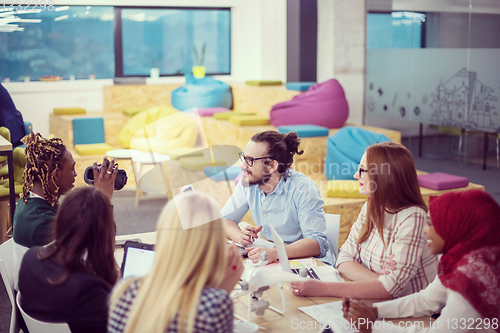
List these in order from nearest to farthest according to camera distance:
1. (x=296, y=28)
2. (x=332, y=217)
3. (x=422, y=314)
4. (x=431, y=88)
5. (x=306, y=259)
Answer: (x=422, y=314) < (x=306, y=259) < (x=332, y=217) < (x=431, y=88) < (x=296, y=28)

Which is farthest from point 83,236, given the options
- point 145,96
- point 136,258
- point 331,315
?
point 145,96

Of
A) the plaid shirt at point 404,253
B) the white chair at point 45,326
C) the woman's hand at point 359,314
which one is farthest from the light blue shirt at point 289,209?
the white chair at point 45,326

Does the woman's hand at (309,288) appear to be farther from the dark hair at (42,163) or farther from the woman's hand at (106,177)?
the dark hair at (42,163)

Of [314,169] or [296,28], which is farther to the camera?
[296,28]

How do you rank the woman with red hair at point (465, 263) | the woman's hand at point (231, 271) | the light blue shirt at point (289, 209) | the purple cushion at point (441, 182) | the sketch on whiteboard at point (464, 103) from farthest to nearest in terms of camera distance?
the sketch on whiteboard at point (464, 103) → the purple cushion at point (441, 182) → the light blue shirt at point (289, 209) → the woman with red hair at point (465, 263) → the woman's hand at point (231, 271)

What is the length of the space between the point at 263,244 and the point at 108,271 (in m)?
0.96

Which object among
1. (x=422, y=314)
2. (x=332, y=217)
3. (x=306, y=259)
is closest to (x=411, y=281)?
(x=422, y=314)

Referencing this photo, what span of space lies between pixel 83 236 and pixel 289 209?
120cm

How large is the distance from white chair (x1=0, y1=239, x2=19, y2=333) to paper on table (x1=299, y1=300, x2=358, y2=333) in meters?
1.15

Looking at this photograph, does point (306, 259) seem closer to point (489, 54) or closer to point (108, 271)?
point (108, 271)

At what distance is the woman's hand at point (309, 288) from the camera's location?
1.76 metres

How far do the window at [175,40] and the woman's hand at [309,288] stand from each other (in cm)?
738

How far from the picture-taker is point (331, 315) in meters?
1.63

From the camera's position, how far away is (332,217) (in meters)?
2.55
